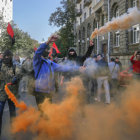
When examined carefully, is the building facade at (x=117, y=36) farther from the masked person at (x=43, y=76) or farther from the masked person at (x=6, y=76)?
the masked person at (x=43, y=76)

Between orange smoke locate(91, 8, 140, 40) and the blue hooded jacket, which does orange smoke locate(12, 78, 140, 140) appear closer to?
the blue hooded jacket

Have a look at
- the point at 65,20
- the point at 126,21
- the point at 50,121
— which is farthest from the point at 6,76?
the point at 65,20

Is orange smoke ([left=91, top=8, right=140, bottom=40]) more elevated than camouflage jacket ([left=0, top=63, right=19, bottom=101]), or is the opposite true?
orange smoke ([left=91, top=8, right=140, bottom=40])

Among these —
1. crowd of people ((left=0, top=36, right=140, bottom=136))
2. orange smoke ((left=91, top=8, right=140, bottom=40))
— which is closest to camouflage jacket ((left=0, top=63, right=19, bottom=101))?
crowd of people ((left=0, top=36, right=140, bottom=136))

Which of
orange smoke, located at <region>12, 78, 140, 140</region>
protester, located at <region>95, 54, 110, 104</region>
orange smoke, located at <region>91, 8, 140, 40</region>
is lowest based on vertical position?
orange smoke, located at <region>12, 78, 140, 140</region>

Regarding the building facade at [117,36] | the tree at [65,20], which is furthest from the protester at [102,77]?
the tree at [65,20]

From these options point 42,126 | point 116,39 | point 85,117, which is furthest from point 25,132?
point 116,39

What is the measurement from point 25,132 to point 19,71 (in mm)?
1209

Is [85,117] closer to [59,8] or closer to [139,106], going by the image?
[139,106]

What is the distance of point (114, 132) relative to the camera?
12.5 ft

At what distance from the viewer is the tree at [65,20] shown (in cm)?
3109

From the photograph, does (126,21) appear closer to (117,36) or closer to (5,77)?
(5,77)

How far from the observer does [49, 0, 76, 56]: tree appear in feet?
102

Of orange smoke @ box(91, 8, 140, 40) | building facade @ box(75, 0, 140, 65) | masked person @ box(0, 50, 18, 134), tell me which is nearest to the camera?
orange smoke @ box(91, 8, 140, 40)
